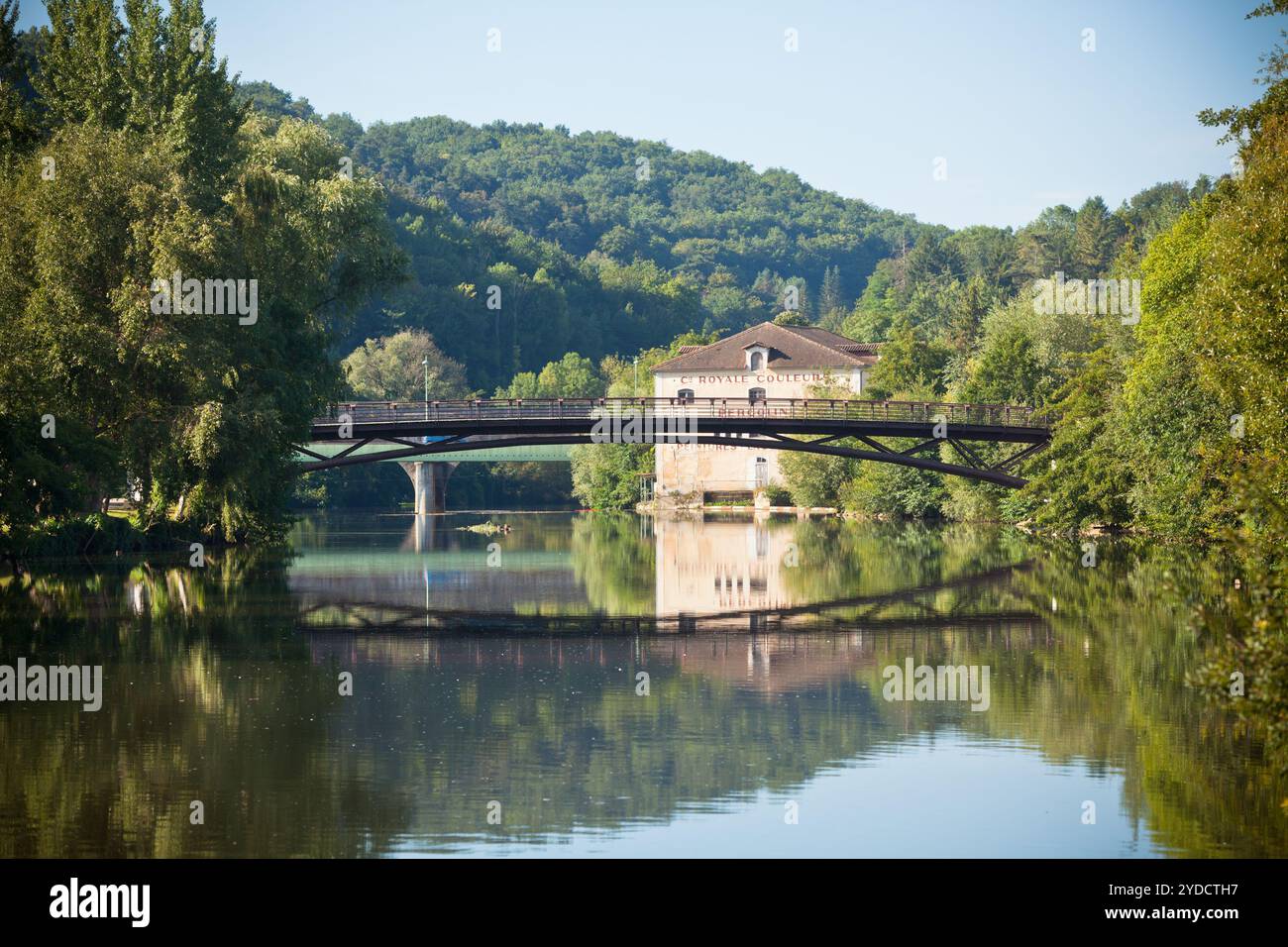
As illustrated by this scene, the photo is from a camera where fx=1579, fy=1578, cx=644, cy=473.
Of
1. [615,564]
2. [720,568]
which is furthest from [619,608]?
[615,564]

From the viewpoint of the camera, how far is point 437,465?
96562 mm

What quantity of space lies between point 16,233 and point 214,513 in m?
10.0

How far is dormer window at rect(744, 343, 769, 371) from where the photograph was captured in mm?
99062

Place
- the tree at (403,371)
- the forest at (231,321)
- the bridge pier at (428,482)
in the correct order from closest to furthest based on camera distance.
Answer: the forest at (231,321) → the bridge pier at (428,482) → the tree at (403,371)

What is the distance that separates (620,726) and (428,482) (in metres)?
76.6

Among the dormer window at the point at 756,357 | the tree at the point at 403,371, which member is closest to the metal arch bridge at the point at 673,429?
the dormer window at the point at 756,357

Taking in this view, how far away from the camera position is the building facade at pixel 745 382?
95.9 metres

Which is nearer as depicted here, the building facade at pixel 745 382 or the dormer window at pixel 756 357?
the building facade at pixel 745 382

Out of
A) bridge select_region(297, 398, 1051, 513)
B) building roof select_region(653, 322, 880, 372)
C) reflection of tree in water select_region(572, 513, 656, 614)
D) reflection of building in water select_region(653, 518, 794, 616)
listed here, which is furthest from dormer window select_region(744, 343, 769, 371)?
bridge select_region(297, 398, 1051, 513)

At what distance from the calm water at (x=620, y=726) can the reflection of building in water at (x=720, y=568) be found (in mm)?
438

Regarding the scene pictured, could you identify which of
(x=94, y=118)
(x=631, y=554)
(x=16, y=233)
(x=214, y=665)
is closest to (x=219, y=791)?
(x=214, y=665)

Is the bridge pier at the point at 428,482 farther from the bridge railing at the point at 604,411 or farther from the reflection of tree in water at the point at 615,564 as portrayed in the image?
the bridge railing at the point at 604,411

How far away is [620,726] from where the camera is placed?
20.7 m
